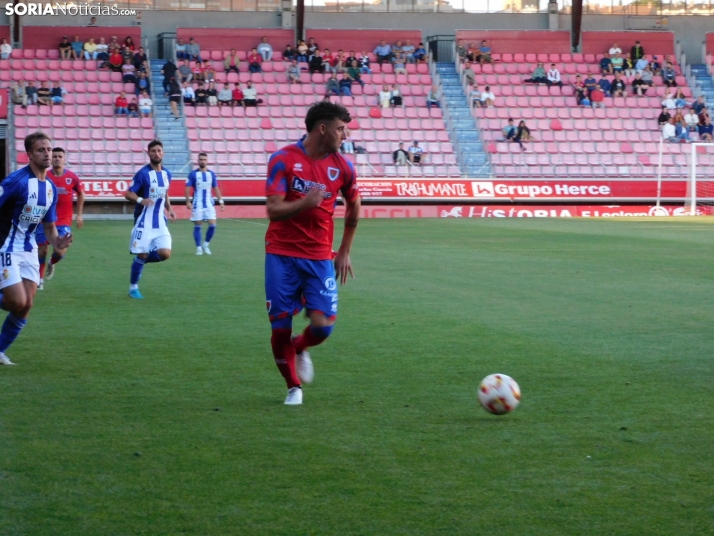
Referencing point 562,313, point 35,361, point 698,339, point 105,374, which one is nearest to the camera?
point 105,374

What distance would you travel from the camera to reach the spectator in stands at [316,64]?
3850 centimetres

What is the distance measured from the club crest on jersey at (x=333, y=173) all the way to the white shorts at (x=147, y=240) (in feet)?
22.1

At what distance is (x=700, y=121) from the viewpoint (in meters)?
38.0

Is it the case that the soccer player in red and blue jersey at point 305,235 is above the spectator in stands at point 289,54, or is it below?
below

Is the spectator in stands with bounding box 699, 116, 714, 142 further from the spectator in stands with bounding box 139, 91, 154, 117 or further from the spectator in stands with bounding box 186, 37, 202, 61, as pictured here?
the spectator in stands with bounding box 139, 91, 154, 117

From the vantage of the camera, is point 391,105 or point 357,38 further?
point 357,38

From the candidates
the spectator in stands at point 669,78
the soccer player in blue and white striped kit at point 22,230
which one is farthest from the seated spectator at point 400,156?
the soccer player in blue and white striped kit at point 22,230

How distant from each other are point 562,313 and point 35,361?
5.41 metres

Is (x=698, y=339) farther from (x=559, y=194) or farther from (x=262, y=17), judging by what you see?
(x=262, y=17)

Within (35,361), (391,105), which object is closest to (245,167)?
(391,105)

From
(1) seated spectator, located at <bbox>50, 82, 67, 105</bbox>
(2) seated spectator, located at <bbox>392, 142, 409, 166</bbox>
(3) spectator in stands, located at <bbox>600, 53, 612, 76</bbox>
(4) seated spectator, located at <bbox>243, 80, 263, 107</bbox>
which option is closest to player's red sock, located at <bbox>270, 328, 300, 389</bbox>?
(2) seated spectator, located at <bbox>392, 142, 409, 166</bbox>

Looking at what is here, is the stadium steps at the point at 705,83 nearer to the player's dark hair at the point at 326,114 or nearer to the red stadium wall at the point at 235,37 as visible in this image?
the red stadium wall at the point at 235,37

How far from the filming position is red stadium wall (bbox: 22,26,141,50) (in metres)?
38.1

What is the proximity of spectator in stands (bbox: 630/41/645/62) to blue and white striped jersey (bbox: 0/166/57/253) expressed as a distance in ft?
121
